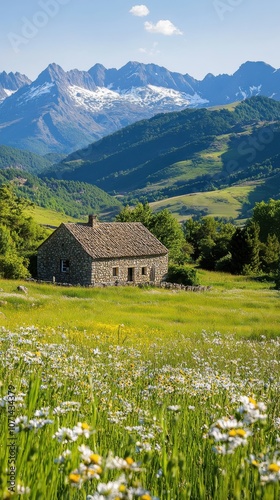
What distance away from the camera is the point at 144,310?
3872 centimetres

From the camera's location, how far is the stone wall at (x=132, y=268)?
191ft

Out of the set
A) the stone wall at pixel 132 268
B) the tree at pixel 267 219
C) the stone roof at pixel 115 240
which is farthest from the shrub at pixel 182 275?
the tree at pixel 267 219

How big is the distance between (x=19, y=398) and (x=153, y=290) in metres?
47.2

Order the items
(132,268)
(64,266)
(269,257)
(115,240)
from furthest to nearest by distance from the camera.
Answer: (269,257), (132,268), (115,240), (64,266)

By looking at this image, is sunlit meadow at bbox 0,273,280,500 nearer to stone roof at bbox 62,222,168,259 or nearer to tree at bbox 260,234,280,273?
stone roof at bbox 62,222,168,259

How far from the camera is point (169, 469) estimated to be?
10.3ft

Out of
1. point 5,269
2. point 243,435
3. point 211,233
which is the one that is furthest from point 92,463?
point 211,233

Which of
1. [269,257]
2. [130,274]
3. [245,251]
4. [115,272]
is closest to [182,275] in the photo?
[130,274]

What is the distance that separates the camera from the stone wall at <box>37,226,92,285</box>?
57906 millimetres

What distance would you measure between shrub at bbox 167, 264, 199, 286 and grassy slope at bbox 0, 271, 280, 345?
10936 millimetres

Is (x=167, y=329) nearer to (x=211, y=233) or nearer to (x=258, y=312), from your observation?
(x=258, y=312)

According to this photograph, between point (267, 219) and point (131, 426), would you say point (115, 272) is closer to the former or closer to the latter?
point (267, 219)

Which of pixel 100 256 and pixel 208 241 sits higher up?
pixel 208 241

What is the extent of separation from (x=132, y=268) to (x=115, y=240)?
3.96m
